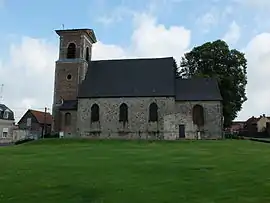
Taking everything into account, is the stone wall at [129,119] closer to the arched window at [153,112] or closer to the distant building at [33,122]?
the arched window at [153,112]

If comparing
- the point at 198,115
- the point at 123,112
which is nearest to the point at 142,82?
the point at 123,112

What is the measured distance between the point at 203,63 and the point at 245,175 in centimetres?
4141

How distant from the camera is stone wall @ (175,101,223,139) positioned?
41.5 meters

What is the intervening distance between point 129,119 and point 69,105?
8.18 metres

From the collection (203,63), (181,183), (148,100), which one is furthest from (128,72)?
(181,183)

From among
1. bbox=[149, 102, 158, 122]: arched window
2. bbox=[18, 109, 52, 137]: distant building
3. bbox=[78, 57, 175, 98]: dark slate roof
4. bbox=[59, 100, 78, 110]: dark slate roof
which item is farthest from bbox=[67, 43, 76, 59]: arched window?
bbox=[18, 109, 52, 137]: distant building

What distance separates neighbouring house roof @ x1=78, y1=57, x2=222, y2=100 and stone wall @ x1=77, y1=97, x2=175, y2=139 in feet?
2.46

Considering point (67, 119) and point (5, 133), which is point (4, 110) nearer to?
point (5, 133)

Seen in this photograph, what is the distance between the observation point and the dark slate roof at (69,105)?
4544cm

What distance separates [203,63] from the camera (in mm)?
52656

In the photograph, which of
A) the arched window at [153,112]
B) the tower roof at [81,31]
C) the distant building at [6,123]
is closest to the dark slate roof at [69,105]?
the arched window at [153,112]

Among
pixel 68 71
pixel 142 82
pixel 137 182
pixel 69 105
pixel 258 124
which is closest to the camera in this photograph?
pixel 137 182

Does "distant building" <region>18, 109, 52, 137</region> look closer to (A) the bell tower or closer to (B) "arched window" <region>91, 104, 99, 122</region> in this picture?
(A) the bell tower

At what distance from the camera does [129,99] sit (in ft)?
144
